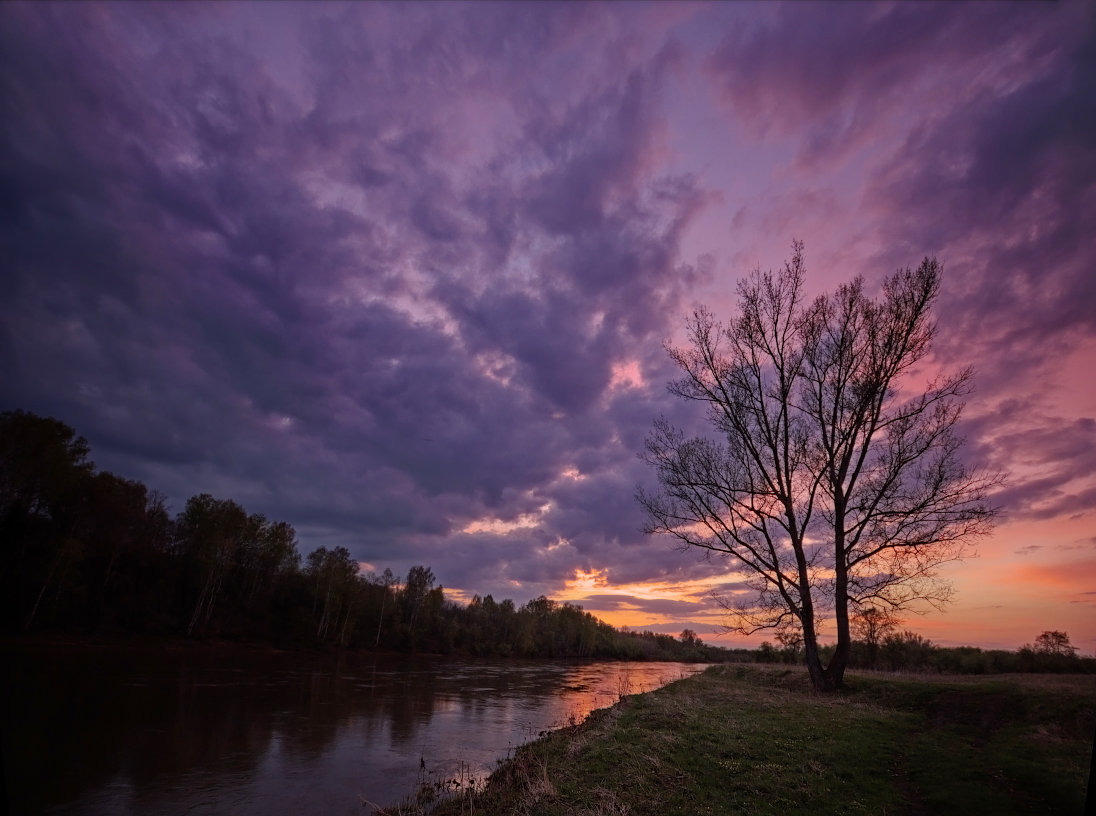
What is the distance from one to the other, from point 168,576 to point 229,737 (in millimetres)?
51484

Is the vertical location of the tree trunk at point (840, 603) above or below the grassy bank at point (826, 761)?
above

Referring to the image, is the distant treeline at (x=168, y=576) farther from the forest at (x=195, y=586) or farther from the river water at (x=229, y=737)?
the river water at (x=229, y=737)

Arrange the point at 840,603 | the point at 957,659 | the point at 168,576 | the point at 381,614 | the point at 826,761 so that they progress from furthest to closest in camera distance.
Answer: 1. the point at 381,614
2. the point at 168,576
3. the point at 957,659
4. the point at 840,603
5. the point at 826,761

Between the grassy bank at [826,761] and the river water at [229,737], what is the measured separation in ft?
11.5

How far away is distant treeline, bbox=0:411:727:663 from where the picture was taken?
37.9 meters

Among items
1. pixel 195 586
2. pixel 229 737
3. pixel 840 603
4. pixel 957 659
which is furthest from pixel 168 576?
pixel 957 659

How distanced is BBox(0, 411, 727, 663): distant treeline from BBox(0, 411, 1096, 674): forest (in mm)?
141

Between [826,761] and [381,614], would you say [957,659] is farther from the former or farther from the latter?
[381,614]

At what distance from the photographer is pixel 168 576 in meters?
55.5

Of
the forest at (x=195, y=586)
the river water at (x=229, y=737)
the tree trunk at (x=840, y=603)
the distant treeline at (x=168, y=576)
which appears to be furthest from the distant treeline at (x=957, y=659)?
the distant treeline at (x=168, y=576)

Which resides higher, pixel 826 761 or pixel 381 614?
pixel 381 614

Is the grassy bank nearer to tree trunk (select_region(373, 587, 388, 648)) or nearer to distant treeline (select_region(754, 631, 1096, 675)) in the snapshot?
distant treeline (select_region(754, 631, 1096, 675))

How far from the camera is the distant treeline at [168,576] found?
37.9m

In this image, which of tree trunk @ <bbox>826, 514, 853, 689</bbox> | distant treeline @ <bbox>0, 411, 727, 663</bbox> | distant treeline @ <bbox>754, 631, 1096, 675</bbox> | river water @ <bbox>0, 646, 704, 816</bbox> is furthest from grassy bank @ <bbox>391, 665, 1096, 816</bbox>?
distant treeline @ <bbox>0, 411, 727, 663</bbox>
